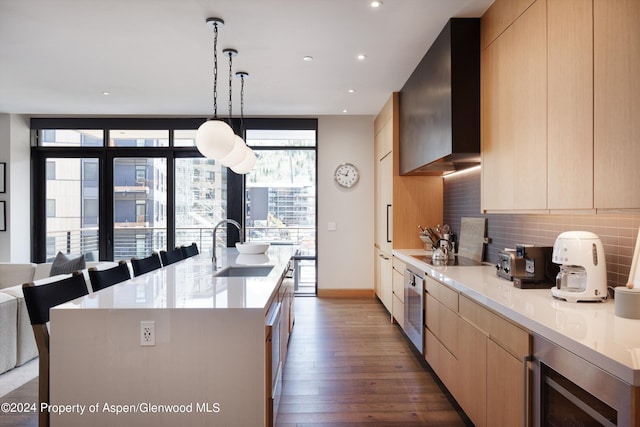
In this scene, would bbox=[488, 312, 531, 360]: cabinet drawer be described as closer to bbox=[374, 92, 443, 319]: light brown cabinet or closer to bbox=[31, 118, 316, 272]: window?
bbox=[374, 92, 443, 319]: light brown cabinet

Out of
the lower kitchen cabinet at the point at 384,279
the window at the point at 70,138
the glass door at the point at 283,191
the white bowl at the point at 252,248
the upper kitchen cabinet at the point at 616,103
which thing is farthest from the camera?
the glass door at the point at 283,191

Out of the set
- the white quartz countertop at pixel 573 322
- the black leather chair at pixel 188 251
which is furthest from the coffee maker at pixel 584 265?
the black leather chair at pixel 188 251

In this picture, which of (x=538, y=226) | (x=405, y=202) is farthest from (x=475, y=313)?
(x=405, y=202)

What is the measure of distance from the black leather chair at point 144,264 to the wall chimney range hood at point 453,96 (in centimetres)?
248

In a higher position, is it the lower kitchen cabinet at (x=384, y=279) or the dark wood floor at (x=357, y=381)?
the lower kitchen cabinet at (x=384, y=279)

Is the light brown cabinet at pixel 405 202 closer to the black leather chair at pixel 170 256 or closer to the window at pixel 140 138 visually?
the black leather chair at pixel 170 256

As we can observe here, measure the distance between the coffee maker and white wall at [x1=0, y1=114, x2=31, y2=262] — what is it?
656cm

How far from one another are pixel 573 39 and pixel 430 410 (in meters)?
2.26

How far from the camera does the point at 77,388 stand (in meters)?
1.60

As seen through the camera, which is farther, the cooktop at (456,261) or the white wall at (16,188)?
the white wall at (16,188)

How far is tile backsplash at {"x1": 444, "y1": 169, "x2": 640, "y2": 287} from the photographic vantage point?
1750 mm

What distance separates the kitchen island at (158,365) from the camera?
5.24 ft

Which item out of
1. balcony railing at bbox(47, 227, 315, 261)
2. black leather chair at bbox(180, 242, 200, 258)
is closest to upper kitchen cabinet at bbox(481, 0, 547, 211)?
black leather chair at bbox(180, 242, 200, 258)

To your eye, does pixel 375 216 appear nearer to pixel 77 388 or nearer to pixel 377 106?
pixel 377 106
